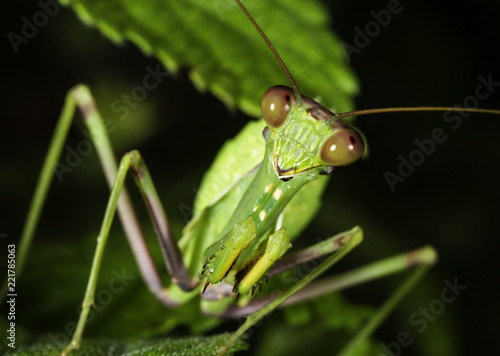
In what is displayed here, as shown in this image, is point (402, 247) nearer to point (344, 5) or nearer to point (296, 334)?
point (296, 334)

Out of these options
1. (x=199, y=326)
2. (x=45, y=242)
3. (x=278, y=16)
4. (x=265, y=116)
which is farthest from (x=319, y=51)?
(x=45, y=242)

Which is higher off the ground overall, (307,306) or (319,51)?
(319,51)

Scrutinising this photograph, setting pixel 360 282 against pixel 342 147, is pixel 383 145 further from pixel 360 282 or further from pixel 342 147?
pixel 342 147

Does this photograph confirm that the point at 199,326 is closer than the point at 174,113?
Yes

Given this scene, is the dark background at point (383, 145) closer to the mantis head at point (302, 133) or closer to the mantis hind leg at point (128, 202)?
the mantis hind leg at point (128, 202)

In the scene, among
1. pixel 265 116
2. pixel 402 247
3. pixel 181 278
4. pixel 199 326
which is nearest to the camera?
pixel 265 116

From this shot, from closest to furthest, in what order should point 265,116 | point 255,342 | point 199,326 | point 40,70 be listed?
point 265,116, point 199,326, point 255,342, point 40,70
